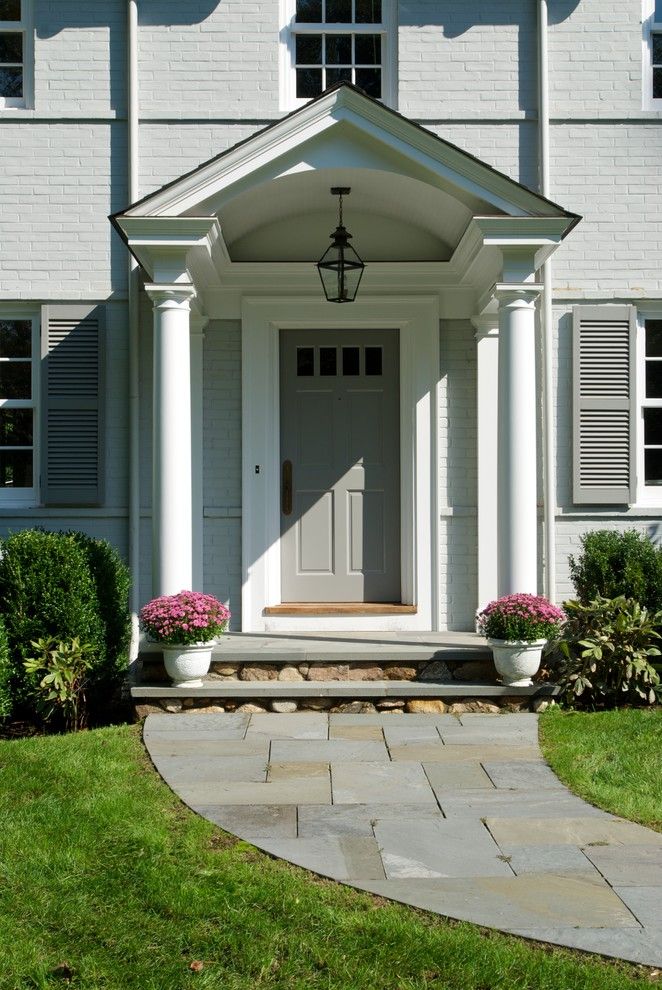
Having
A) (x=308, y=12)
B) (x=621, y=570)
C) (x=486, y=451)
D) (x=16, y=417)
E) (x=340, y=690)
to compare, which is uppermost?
(x=308, y=12)

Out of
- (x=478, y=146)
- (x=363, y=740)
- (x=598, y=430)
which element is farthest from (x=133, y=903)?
(x=478, y=146)

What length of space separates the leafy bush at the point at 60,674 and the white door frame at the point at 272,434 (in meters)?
1.87

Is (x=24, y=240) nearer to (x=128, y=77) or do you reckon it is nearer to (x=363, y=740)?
(x=128, y=77)

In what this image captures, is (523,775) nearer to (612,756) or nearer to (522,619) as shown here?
(612,756)

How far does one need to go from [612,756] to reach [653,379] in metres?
3.83

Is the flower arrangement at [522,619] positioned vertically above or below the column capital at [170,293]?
below

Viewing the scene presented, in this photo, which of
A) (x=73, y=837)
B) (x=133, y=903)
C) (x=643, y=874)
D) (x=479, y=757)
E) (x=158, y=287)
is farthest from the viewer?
(x=158, y=287)

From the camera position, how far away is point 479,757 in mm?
5969

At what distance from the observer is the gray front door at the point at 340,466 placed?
882cm

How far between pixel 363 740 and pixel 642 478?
3.68m

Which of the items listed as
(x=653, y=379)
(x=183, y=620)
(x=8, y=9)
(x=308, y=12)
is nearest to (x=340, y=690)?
(x=183, y=620)

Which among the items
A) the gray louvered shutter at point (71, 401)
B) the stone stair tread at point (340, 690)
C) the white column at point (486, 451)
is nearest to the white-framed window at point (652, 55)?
the white column at point (486, 451)

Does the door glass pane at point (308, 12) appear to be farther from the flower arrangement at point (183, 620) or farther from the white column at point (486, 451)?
the flower arrangement at point (183, 620)

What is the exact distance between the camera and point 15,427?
342 inches
